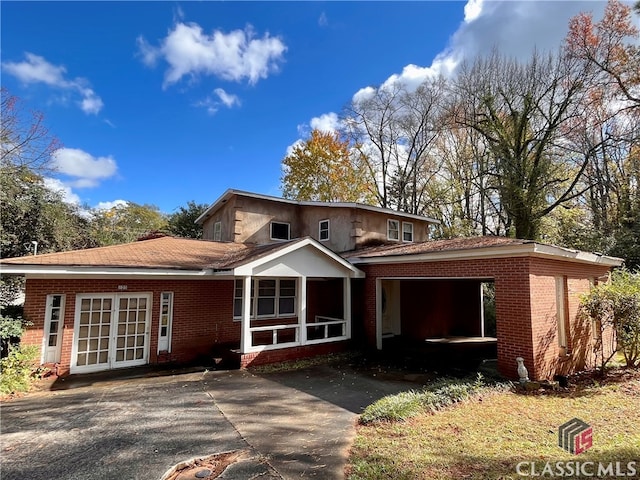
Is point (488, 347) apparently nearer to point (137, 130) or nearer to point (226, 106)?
point (226, 106)

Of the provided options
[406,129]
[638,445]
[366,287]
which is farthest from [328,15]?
[406,129]

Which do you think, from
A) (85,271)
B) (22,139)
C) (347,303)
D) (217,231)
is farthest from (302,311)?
(22,139)

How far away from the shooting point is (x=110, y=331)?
9266 mm

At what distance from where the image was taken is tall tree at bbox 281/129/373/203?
2775cm

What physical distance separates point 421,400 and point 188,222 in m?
24.6

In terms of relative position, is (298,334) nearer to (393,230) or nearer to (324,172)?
(393,230)

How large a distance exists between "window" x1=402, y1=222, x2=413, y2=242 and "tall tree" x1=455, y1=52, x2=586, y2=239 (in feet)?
19.7

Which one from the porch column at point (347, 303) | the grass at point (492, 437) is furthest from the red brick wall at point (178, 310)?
the grass at point (492, 437)

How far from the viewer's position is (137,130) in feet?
62.8

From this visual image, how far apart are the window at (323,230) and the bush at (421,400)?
9.35 m

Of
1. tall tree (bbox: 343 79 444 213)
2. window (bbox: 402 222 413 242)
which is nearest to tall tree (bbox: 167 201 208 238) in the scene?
tall tree (bbox: 343 79 444 213)

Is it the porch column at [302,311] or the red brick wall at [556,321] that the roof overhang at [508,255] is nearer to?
the red brick wall at [556,321]

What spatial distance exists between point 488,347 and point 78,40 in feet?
57.0

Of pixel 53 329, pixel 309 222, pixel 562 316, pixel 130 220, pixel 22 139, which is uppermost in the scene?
pixel 130 220
